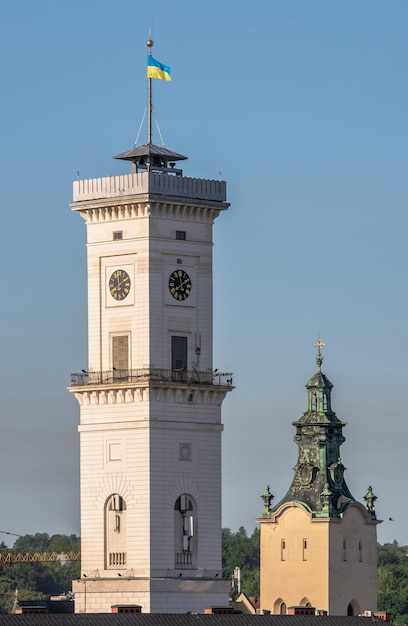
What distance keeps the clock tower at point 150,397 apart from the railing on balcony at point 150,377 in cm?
5

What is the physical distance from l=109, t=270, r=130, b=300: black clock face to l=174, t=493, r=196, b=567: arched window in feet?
34.3

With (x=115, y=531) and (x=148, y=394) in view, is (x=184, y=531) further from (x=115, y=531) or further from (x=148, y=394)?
(x=148, y=394)

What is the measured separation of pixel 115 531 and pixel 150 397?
7.05 metres

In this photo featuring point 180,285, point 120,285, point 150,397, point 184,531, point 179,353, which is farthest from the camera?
point 180,285

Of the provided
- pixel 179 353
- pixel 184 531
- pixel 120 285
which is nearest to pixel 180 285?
pixel 120 285

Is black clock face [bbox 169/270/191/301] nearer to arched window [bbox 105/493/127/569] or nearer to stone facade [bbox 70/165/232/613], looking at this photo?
stone facade [bbox 70/165/232/613]

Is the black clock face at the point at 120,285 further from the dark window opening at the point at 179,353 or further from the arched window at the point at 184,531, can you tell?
the arched window at the point at 184,531

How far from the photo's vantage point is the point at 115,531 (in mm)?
160125

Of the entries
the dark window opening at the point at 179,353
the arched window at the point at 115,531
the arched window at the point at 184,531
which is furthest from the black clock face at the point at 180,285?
the arched window at the point at 115,531

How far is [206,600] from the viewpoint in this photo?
160 m

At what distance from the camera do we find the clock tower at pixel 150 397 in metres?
159

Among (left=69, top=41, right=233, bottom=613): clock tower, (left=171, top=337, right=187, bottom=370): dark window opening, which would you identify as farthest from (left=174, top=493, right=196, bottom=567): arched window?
(left=171, top=337, right=187, bottom=370): dark window opening

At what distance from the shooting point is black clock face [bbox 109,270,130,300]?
16062 centimetres

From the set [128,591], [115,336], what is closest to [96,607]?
[128,591]
